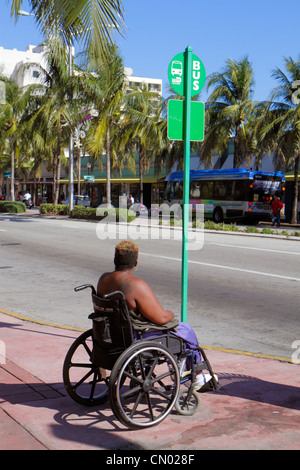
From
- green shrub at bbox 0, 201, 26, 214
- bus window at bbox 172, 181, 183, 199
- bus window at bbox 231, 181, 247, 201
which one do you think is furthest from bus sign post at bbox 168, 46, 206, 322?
green shrub at bbox 0, 201, 26, 214

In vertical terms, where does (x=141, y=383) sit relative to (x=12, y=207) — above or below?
below

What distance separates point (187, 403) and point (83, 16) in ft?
16.1

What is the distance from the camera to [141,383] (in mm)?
3951

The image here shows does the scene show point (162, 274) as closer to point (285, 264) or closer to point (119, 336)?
point (285, 264)

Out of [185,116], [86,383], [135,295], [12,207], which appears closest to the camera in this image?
[135,295]

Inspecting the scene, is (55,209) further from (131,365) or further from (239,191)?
(131,365)

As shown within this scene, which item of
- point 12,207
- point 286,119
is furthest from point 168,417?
point 12,207

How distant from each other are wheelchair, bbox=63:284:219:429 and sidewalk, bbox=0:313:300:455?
106 millimetres

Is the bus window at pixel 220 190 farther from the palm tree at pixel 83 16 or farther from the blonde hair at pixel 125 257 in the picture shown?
the blonde hair at pixel 125 257

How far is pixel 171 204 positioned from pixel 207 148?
21.2 feet

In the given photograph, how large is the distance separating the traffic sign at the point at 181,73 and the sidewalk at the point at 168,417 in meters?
2.82

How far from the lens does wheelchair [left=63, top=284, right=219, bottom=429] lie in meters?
3.84
